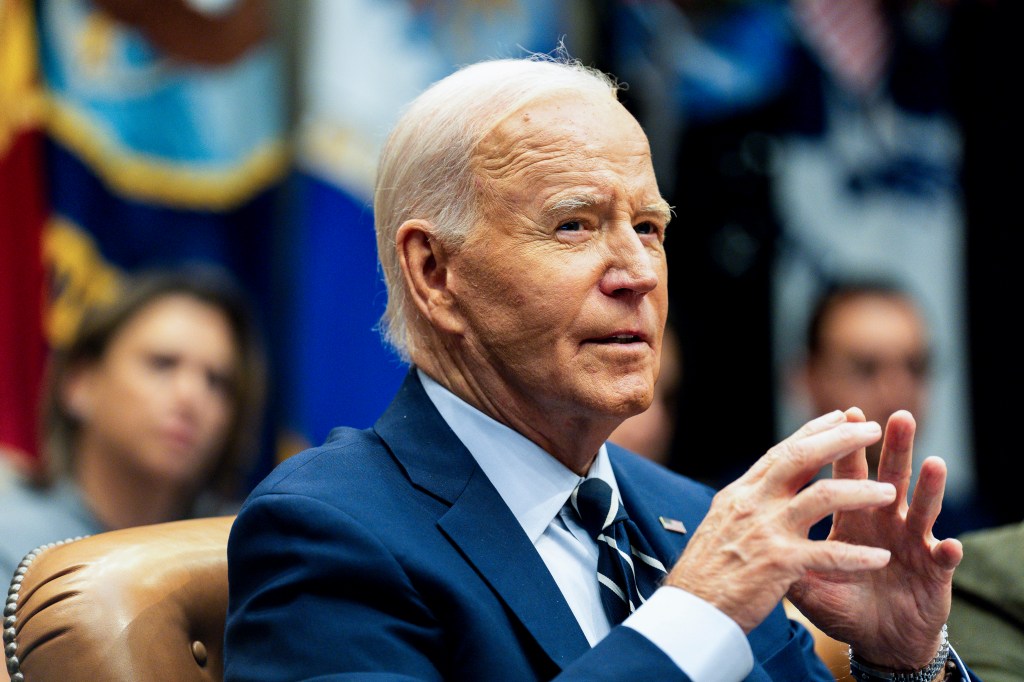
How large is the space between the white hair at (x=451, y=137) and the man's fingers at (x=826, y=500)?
2.00ft

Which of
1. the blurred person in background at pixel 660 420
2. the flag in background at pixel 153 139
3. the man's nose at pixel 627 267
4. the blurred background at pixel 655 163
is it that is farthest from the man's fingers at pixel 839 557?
the flag in background at pixel 153 139

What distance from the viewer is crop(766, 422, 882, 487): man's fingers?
1.50 m

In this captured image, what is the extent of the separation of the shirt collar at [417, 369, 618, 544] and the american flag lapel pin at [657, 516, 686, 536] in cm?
21

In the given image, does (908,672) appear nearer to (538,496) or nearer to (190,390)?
(538,496)

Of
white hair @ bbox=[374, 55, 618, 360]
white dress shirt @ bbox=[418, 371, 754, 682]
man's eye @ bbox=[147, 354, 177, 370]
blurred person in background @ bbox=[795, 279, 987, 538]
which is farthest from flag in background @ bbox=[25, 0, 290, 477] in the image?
white dress shirt @ bbox=[418, 371, 754, 682]

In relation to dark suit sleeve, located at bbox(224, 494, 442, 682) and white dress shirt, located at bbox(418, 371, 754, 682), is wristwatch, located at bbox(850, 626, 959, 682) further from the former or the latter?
dark suit sleeve, located at bbox(224, 494, 442, 682)

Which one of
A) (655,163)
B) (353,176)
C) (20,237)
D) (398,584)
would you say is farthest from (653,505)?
(655,163)

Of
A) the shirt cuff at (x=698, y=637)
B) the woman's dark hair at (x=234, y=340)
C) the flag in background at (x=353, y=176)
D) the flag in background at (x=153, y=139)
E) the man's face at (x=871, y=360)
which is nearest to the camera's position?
the shirt cuff at (x=698, y=637)

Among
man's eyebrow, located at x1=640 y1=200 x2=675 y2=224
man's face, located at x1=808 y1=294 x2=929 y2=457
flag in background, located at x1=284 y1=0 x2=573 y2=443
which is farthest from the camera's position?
man's face, located at x1=808 y1=294 x2=929 y2=457

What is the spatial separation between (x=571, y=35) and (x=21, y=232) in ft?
6.33

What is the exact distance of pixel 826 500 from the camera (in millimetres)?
1488

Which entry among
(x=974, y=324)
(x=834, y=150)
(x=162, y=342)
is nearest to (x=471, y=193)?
(x=162, y=342)

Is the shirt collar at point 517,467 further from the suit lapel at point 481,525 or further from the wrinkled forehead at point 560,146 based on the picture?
the wrinkled forehead at point 560,146

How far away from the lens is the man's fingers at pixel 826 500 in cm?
149
